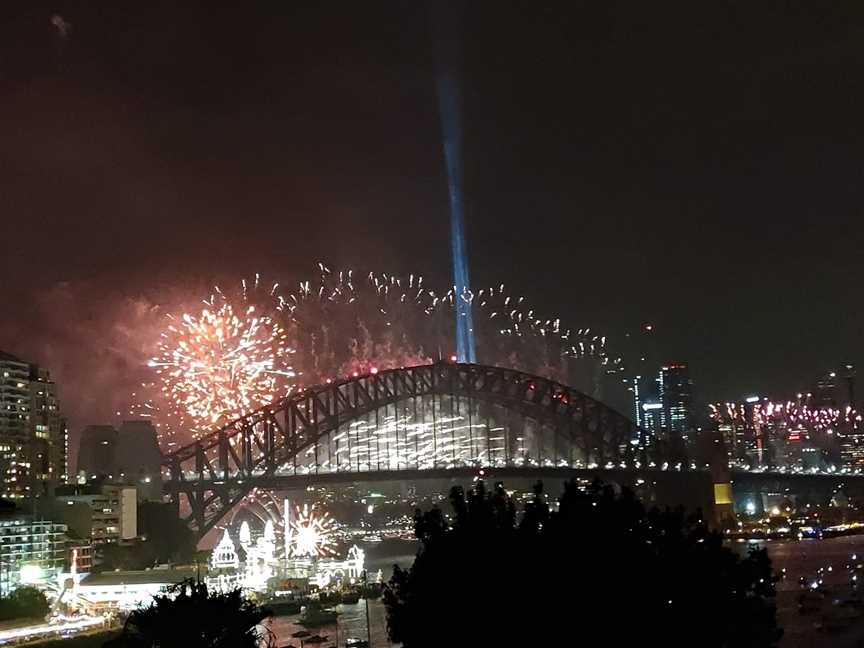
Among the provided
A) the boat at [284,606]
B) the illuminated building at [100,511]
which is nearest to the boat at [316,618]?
the boat at [284,606]

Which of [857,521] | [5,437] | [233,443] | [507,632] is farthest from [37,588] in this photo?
[857,521]

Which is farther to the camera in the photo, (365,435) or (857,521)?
(857,521)

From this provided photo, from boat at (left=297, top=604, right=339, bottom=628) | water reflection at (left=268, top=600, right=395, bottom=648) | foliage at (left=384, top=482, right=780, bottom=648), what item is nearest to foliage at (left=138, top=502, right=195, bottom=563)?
water reflection at (left=268, top=600, right=395, bottom=648)

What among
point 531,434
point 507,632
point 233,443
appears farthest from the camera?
point 531,434

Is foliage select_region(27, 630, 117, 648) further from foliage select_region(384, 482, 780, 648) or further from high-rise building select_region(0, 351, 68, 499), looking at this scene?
high-rise building select_region(0, 351, 68, 499)

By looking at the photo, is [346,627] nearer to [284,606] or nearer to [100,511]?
[284,606]

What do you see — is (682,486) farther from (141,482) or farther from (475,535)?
(475,535)

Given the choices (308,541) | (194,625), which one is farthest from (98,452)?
(194,625)
